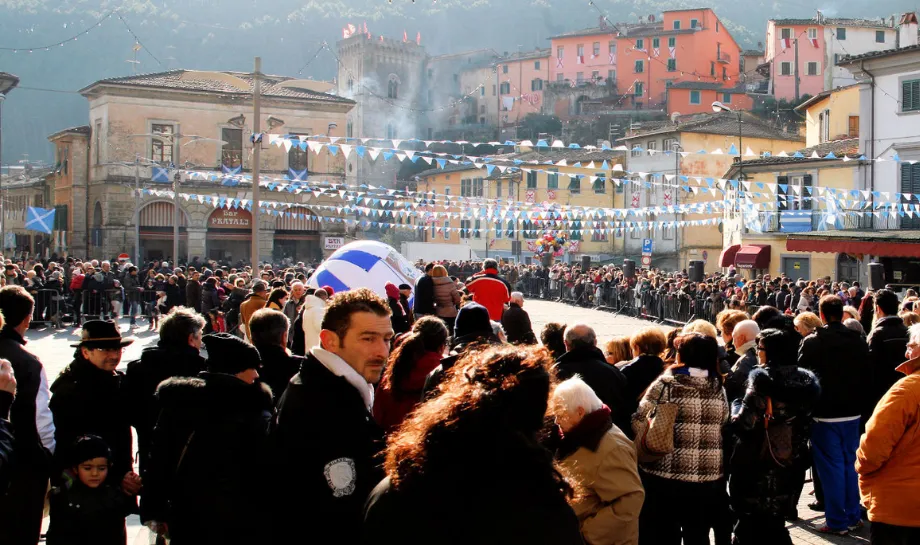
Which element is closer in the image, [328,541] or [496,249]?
[328,541]

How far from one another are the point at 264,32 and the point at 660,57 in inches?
3147

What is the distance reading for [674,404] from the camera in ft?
18.7

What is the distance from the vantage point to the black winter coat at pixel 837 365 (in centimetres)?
764

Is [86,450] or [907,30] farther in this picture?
[907,30]

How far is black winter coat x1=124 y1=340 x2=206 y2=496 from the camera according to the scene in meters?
6.00

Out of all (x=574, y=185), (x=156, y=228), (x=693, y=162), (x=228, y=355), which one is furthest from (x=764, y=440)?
(x=574, y=185)

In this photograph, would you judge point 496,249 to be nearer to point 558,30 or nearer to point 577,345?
point 577,345

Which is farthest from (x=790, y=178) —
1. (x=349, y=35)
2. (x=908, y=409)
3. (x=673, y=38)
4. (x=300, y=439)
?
(x=349, y=35)

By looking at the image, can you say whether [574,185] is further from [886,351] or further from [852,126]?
[886,351]

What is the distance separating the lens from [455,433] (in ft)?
8.48

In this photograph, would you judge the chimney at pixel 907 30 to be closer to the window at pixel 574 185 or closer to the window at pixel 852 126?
the window at pixel 852 126

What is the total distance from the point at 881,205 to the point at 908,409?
1241 inches

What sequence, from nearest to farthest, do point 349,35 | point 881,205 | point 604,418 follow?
→ point 604,418
point 881,205
point 349,35

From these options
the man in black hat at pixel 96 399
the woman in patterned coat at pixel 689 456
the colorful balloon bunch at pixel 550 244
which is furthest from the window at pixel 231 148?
the woman in patterned coat at pixel 689 456
